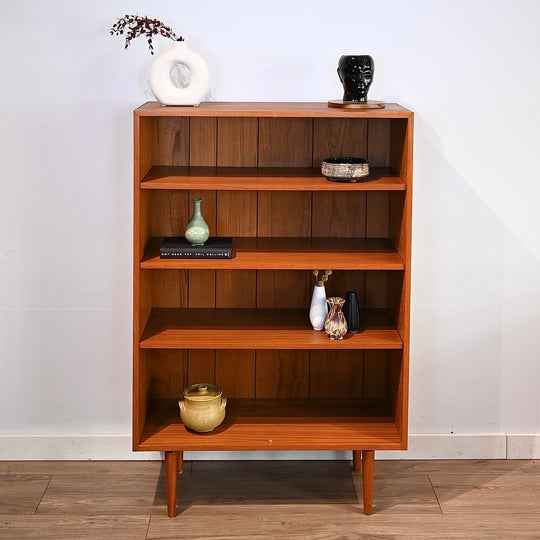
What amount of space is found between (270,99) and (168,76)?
0.42m

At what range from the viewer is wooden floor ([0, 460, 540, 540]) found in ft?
9.43

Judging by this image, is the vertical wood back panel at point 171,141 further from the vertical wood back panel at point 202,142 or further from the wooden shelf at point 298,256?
the wooden shelf at point 298,256

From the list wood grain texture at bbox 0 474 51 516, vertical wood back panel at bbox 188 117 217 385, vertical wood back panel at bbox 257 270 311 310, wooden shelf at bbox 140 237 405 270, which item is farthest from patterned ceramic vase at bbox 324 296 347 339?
wood grain texture at bbox 0 474 51 516

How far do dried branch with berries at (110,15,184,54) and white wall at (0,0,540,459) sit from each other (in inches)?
1.6

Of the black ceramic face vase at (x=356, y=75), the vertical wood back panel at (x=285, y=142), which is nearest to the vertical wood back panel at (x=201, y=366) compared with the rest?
the vertical wood back panel at (x=285, y=142)

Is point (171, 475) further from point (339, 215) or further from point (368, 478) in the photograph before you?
point (339, 215)

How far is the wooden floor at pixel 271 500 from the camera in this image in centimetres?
287

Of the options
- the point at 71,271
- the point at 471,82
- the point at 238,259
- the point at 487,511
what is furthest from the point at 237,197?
the point at 487,511

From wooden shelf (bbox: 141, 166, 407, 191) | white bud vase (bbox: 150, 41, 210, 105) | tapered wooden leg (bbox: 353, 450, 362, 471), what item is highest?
white bud vase (bbox: 150, 41, 210, 105)

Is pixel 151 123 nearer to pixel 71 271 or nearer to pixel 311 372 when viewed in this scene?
pixel 71 271

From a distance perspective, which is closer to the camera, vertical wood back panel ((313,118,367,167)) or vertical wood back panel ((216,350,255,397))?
vertical wood back panel ((313,118,367,167))

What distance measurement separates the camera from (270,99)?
311 centimetres

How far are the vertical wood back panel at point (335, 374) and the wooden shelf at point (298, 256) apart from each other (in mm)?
429

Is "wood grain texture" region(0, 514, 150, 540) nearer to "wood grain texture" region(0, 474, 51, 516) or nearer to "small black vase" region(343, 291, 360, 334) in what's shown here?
"wood grain texture" region(0, 474, 51, 516)
